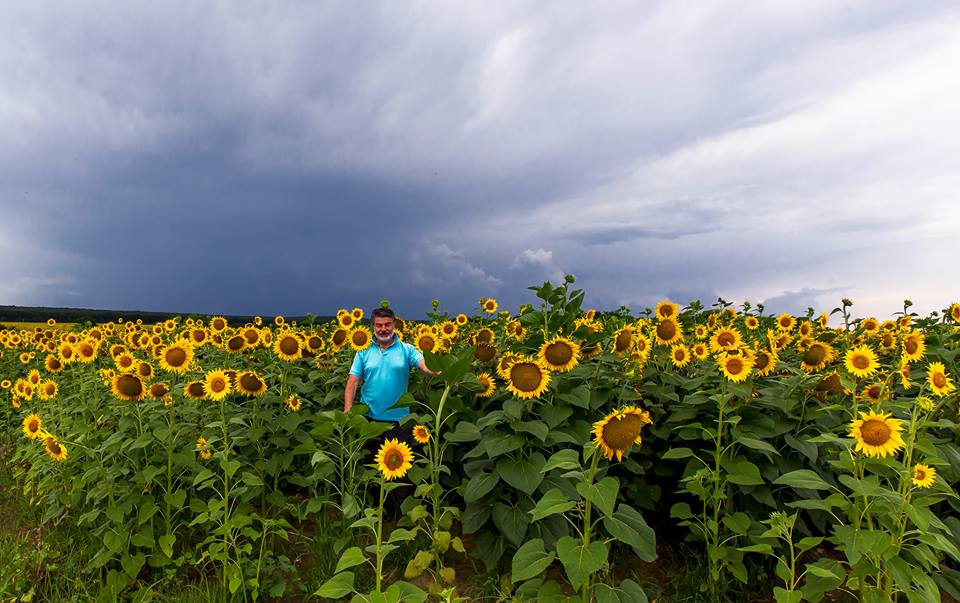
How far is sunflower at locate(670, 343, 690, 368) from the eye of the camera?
543cm

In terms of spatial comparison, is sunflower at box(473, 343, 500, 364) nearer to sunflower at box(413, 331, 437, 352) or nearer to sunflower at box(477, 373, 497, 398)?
sunflower at box(477, 373, 497, 398)

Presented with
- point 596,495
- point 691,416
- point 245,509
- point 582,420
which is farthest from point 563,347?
point 245,509

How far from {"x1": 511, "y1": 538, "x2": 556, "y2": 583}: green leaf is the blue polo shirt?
318cm

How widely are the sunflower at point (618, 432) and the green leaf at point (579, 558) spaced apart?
1.83 feet

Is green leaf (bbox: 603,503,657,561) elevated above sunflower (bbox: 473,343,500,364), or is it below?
below

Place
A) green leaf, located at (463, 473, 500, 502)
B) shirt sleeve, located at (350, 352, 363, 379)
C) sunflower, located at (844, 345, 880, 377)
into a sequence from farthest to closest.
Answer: shirt sleeve, located at (350, 352, 363, 379), sunflower, located at (844, 345, 880, 377), green leaf, located at (463, 473, 500, 502)

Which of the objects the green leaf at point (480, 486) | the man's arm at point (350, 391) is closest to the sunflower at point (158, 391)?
the man's arm at point (350, 391)

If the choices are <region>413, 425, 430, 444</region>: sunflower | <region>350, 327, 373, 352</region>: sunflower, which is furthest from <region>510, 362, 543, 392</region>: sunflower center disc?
<region>350, 327, 373, 352</region>: sunflower

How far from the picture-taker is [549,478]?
4.28 m

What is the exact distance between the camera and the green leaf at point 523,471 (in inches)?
157

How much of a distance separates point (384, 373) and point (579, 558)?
3.80m

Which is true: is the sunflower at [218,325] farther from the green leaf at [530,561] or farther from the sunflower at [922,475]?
the sunflower at [922,475]

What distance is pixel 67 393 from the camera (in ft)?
27.2

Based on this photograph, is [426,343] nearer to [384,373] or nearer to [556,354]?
[384,373]
